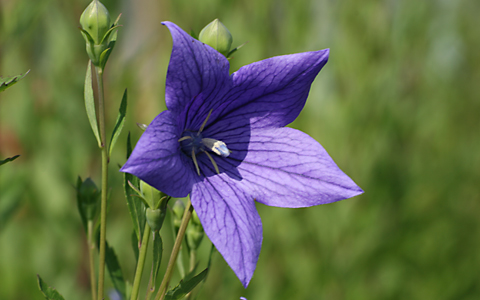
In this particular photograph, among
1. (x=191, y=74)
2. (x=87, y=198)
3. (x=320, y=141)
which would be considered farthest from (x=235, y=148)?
(x=320, y=141)

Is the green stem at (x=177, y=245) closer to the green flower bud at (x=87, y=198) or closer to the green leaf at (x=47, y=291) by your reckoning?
the green leaf at (x=47, y=291)

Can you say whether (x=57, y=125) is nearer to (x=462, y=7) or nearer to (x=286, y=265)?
(x=286, y=265)

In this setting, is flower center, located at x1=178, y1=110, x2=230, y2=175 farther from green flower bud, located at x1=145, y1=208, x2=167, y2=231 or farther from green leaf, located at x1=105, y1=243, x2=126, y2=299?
green leaf, located at x1=105, y1=243, x2=126, y2=299

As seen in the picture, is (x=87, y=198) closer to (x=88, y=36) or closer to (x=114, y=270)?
(x=114, y=270)

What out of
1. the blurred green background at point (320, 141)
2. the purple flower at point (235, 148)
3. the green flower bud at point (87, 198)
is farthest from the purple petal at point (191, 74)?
the blurred green background at point (320, 141)

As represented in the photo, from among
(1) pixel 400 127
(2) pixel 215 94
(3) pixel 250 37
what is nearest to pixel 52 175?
(3) pixel 250 37

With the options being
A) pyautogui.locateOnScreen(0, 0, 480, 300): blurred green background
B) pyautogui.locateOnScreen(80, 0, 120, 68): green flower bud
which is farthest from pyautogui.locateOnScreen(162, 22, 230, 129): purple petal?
pyautogui.locateOnScreen(0, 0, 480, 300): blurred green background
